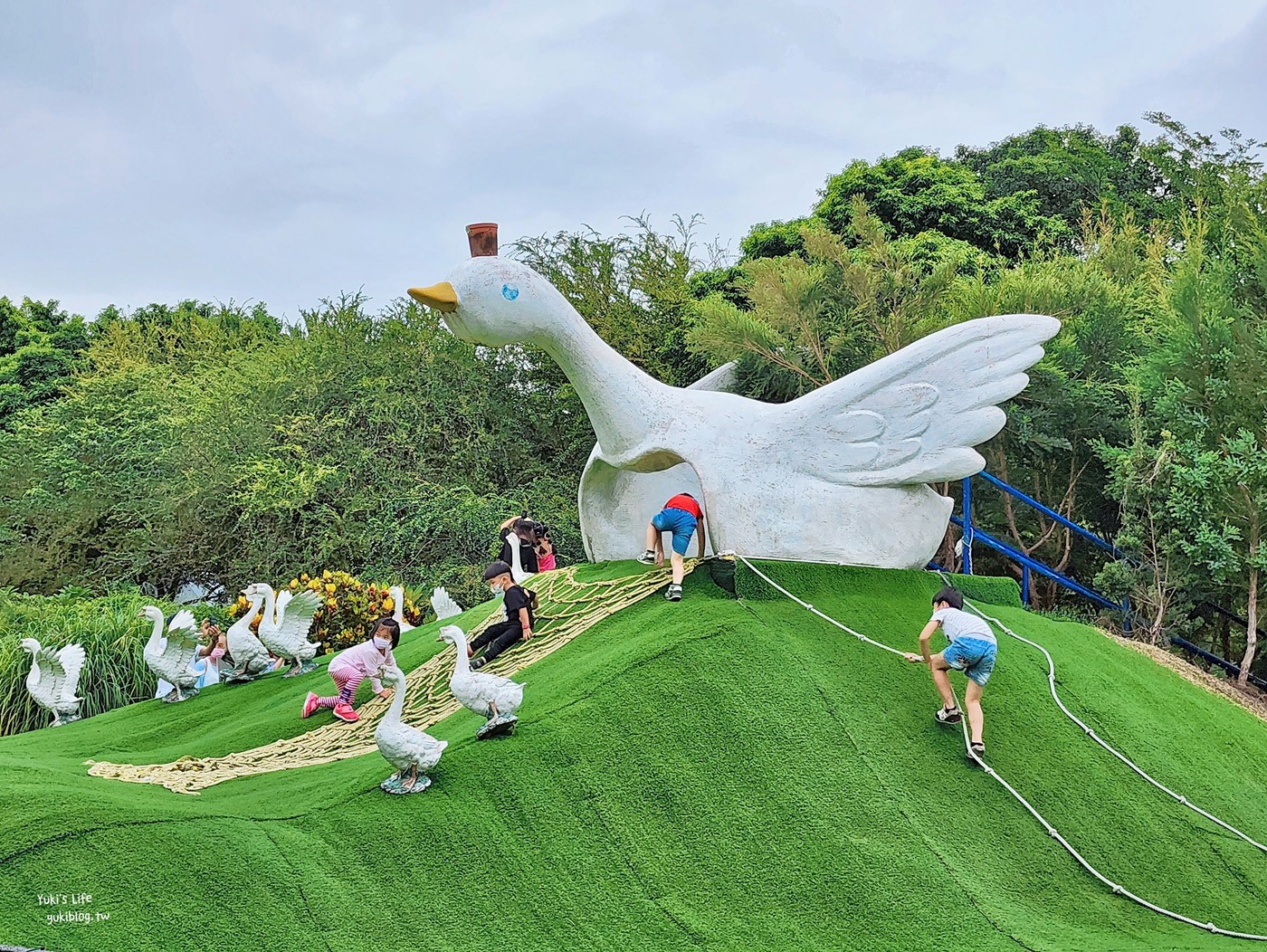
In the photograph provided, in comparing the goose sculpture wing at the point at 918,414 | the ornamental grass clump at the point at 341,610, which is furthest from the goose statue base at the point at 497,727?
the ornamental grass clump at the point at 341,610

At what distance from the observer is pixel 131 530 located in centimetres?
1413

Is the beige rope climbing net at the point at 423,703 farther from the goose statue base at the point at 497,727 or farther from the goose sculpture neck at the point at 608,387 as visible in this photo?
the goose statue base at the point at 497,727

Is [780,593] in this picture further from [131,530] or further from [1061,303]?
[131,530]

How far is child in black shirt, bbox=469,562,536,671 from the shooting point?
7.27 metres

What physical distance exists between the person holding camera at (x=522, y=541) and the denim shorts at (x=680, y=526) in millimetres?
2034

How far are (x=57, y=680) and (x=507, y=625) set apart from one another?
4232 millimetres

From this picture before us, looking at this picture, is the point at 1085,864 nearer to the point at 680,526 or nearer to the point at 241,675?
the point at 680,526

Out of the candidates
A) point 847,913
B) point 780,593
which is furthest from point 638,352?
point 847,913

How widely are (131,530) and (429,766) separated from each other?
10528 mm

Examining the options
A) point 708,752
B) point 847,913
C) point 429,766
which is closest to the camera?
point 847,913

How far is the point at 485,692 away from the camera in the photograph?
5410mm

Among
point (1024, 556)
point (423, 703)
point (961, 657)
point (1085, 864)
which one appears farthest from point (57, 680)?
point (1024, 556)

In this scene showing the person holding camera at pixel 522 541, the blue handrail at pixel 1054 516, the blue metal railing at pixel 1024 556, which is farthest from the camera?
the blue metal railing at pixel 1024 556

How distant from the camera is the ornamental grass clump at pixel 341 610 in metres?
10.6
